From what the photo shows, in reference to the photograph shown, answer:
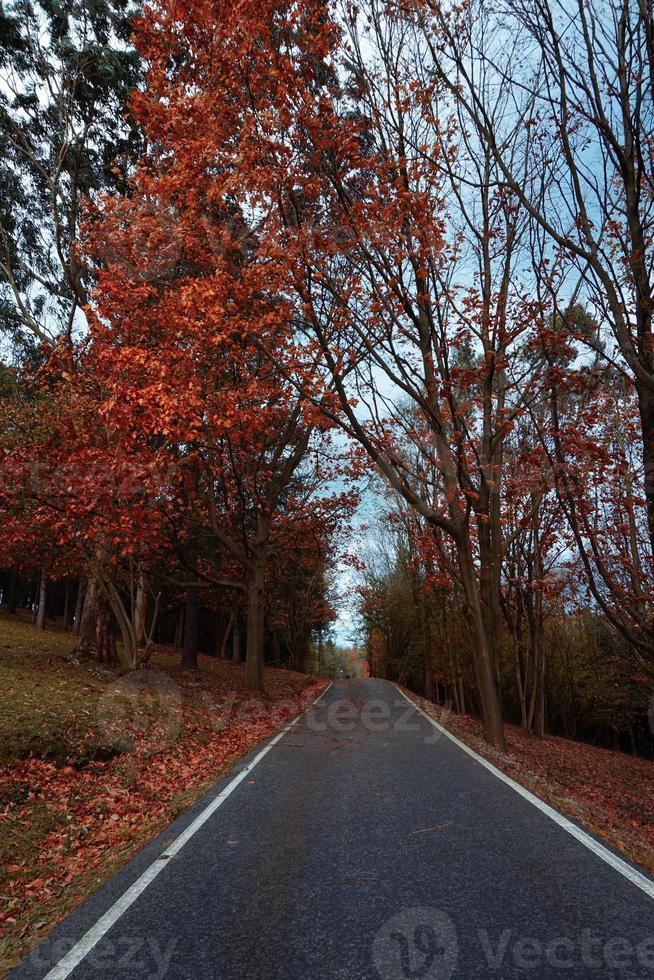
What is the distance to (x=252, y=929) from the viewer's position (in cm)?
373

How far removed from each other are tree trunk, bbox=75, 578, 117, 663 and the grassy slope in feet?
2.83

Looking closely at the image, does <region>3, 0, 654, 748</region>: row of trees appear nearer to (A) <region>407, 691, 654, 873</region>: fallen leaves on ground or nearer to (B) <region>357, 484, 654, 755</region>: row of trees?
(A) <region>407, 691, 654, 873</region>: fallen leaves on ground

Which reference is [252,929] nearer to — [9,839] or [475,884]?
[475,884]

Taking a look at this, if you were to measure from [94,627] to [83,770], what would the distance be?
8578mm

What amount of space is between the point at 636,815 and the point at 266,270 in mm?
10838

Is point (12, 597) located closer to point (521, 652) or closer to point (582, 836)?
point (521, 652)

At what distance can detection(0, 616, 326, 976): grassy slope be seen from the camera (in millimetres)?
4992

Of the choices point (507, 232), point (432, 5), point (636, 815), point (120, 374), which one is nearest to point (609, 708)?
point (636, 815)
